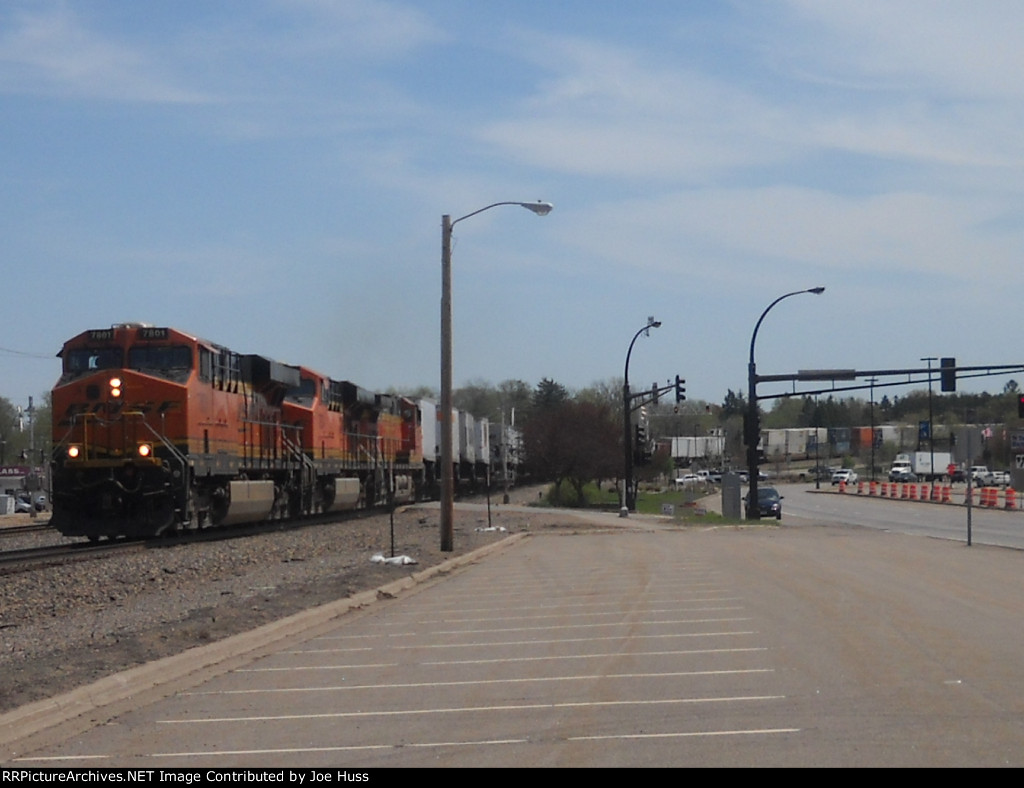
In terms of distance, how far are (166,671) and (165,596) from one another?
624 centimetres

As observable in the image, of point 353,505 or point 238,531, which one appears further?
point 353,505

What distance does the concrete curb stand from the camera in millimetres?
7891

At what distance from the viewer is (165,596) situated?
15.9 m

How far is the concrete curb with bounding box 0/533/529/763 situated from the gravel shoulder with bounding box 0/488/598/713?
17cm

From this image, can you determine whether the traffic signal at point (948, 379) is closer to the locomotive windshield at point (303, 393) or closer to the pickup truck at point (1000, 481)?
the locomotive windshield at point (303, 393)

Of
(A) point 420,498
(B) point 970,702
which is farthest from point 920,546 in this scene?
(A) point 420,498

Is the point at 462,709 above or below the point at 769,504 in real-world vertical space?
above

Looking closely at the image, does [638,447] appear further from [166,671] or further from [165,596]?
[166,671]

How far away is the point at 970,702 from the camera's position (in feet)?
25.4

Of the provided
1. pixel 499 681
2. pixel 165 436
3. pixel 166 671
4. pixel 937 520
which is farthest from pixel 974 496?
pixel 166 671

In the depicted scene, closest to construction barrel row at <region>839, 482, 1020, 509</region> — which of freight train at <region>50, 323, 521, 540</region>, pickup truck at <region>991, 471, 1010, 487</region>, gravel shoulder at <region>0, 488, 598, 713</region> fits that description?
pickup truck at <region>991, 471, 1010, 487</region>

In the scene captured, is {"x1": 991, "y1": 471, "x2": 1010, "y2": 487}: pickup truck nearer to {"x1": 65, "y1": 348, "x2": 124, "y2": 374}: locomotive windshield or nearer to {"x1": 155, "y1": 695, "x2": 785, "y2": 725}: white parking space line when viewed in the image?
{"x1": 65, "y1": 348, "x2": 124, "y2": 374}: locomotive windshield
